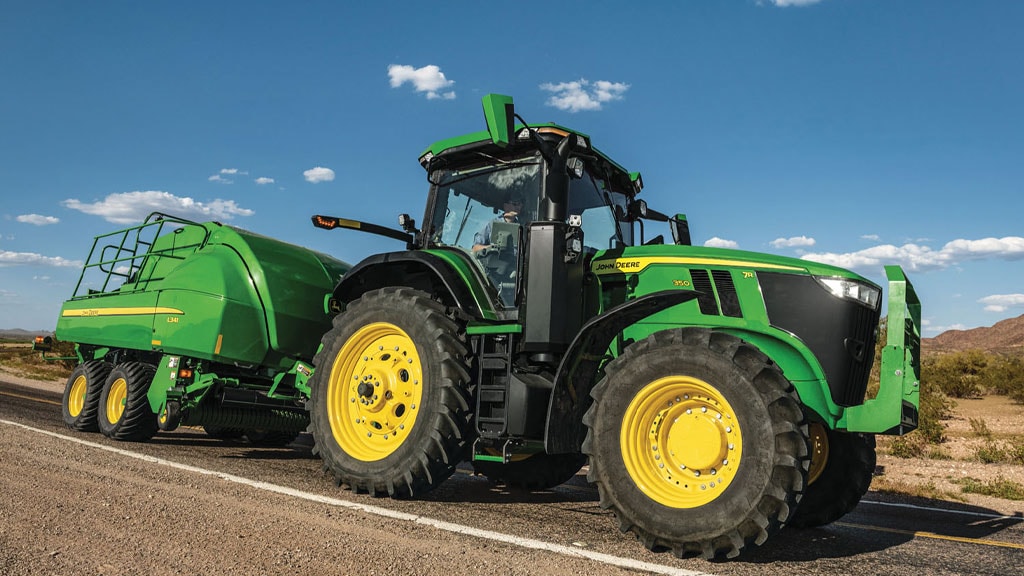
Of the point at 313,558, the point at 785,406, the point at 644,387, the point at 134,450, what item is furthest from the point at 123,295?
the point at 785,406

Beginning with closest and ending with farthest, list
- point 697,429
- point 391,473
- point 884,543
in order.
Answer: point 697,429 → point 884,543 → point 391,473

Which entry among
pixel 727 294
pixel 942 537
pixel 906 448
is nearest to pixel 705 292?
pixel 727 294

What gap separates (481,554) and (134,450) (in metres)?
5.50

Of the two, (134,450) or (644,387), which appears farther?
(134,450)

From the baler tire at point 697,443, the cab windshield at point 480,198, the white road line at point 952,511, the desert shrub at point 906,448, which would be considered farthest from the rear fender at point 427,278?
the desert shrub at point 906,448

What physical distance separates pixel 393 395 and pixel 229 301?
113 inches

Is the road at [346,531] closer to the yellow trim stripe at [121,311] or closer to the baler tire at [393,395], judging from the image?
the baler tire at [393,395]

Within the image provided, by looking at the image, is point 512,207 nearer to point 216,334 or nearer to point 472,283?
point 472,283

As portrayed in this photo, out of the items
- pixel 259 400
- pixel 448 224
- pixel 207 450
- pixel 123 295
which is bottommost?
pixel 207 450

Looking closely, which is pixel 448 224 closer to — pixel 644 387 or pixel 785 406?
pixel 644 387

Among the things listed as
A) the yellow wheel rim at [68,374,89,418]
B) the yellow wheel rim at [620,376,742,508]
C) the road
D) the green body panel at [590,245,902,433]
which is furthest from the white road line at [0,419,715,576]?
→ the yellow wheel rim at [68,374,89,418]

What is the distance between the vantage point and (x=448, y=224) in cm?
659

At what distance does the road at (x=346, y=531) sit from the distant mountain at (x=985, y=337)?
8388cm

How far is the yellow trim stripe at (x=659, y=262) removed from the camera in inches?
192
